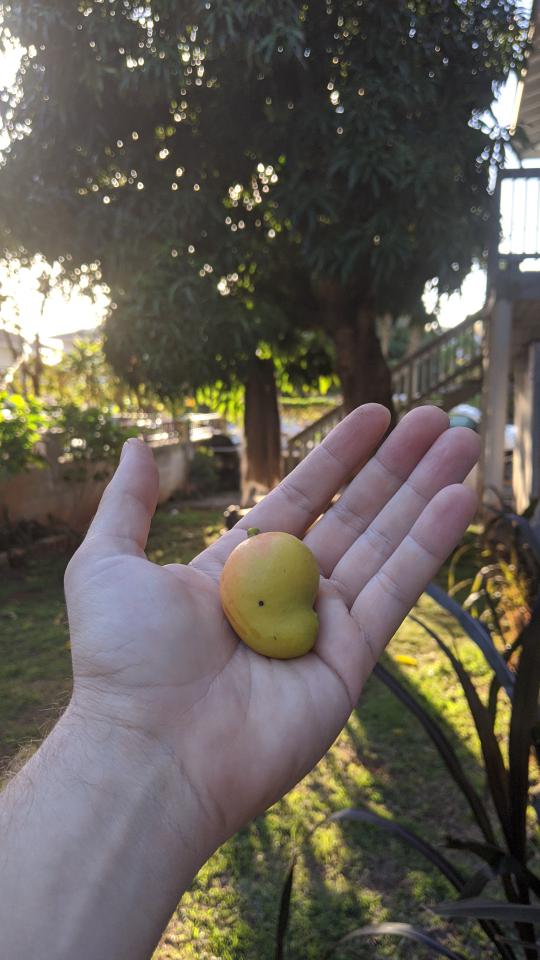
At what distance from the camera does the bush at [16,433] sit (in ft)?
20.0

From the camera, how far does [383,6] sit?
520 centimetres

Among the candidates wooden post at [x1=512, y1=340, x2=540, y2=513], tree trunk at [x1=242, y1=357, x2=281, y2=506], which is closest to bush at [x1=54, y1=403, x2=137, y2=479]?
tree trunk at [x1=242, y1=357, x2=281, y2=506]

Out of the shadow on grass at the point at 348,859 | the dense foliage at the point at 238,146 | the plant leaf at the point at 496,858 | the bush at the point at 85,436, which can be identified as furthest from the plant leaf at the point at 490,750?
the bush at the point at 85,436

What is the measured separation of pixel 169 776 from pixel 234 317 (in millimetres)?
5057

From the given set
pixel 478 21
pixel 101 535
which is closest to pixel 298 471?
pixel 101 535

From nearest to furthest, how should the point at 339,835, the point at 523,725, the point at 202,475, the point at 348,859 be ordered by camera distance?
the point at 523,725 < the point at 348,859 < the point at 339,835 < the point at 202,475

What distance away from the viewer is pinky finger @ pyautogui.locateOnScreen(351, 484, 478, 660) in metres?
1.56

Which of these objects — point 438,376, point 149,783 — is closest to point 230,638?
point 149,783

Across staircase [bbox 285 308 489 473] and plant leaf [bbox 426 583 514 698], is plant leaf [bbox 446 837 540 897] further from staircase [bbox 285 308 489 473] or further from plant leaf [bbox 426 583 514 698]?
staircase [bbox 285 308 489 473]

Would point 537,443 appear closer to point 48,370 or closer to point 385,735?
point 385,735

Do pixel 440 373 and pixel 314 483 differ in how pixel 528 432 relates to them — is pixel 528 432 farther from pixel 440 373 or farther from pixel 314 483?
pixel 314 483

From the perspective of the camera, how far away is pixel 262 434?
934cm

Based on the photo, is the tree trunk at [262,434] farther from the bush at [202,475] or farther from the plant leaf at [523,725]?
the plant leaf at [523,725]

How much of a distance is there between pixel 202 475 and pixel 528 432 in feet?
22.4
